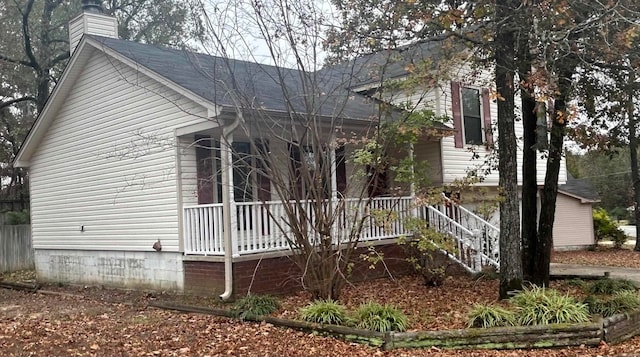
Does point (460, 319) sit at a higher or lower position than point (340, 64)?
lower

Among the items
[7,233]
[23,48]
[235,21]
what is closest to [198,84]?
[235,21]

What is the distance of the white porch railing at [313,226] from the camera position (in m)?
9.68

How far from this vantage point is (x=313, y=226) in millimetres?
8812

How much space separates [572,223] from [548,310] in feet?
55.5

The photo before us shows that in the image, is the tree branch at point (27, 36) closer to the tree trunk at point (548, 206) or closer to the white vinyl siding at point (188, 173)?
the white vinyl siding at point (188, 173)

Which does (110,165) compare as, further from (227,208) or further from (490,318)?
(490,318)

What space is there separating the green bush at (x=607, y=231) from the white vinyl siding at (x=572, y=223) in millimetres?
1331

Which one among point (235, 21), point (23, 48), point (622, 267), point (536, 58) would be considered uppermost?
point (23, 48)

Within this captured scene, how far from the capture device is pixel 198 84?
1093 cm

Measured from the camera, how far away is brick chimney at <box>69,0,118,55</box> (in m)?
14.0

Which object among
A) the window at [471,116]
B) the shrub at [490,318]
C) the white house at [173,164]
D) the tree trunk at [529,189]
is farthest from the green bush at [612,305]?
the window at [471,116]

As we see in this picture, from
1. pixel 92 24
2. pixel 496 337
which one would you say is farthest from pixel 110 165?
pixel 496 337

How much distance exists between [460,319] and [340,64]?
4784 mm

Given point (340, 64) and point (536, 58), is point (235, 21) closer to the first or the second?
point (340, 64)
